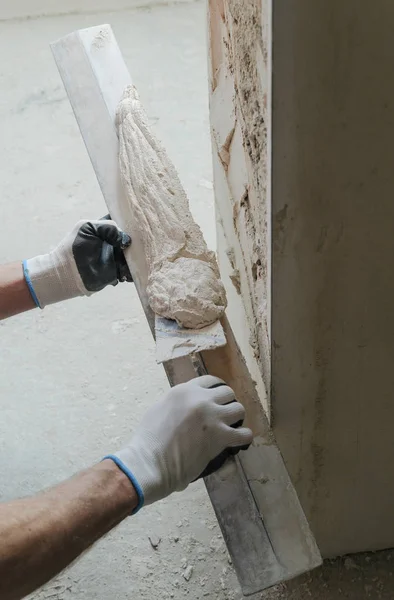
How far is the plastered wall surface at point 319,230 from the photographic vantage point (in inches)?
35.9

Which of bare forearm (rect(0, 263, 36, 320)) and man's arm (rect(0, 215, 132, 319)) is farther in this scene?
bare forearm (rect(0, 263, 36, 320))

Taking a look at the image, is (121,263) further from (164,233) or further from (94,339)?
(94,339)

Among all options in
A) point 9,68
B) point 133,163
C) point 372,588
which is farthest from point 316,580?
point 9,68

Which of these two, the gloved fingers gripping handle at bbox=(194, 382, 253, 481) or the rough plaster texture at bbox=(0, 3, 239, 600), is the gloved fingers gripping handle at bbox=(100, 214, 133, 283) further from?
the rough plaster texture at bbox=(0, 3, 239, 600)

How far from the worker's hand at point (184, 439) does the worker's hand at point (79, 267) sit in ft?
1.75

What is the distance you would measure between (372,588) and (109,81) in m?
1.70

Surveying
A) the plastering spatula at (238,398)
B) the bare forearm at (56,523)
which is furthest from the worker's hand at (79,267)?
the bare forearm at (56,523)

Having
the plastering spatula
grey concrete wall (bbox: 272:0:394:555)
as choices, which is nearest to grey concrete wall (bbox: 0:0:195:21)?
the plastering spatula

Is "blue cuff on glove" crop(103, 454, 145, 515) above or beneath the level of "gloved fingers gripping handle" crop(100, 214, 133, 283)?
beneath

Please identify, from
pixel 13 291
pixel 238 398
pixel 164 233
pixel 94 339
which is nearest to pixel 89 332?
pixel 94 339

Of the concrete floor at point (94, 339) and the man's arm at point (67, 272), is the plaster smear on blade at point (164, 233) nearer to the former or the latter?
the man's arm at point (67, 272)

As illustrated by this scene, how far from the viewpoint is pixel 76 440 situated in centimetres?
241

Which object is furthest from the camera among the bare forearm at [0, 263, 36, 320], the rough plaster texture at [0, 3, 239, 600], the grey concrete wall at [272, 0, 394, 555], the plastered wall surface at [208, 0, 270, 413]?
the rough plaster texture at [0, 3, 239, 600]

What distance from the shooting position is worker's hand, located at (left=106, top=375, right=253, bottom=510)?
134 cm
